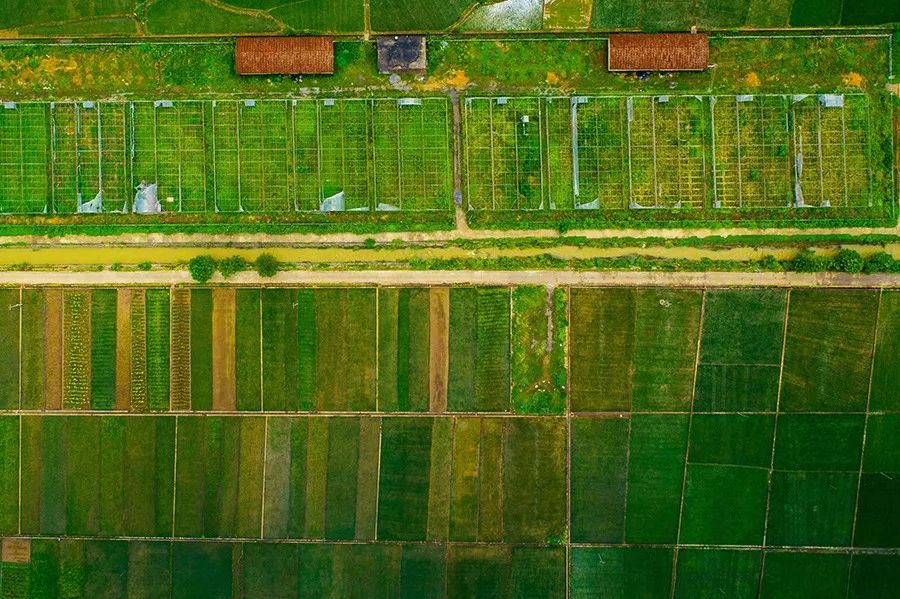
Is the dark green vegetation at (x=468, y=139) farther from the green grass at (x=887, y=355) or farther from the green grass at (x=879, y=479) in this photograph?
the green grass at (x=879, y=479)

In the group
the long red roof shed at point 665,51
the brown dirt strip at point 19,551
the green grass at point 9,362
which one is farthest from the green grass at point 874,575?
the green grass at point 9,362

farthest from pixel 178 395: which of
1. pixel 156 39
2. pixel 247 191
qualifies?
pixel 156 39

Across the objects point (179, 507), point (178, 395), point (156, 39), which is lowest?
point (179, 507)

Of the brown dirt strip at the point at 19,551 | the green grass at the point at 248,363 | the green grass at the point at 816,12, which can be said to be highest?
the green grass at the point at 816,12

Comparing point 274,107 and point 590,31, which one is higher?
point 590,31

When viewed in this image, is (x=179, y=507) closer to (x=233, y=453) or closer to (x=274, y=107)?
(x=233, y=453)

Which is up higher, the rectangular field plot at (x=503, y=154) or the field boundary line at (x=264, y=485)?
the rectangular field plot at (x=503, y=154)

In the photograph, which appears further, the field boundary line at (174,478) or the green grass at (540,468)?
the field boundary line at (174,478)
